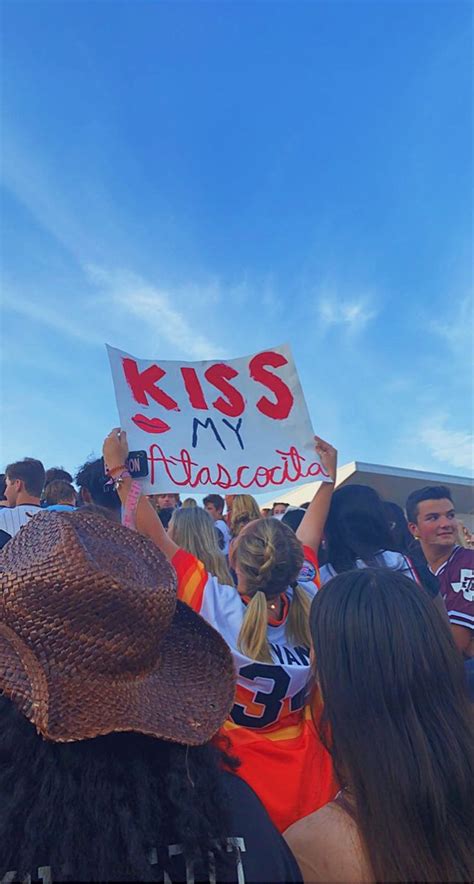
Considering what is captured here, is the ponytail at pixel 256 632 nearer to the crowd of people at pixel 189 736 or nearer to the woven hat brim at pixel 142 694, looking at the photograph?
the crowd of people at pixel 189 736

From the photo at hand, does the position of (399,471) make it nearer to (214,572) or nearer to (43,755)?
(214,572)

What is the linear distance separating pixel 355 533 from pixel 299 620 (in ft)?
2.73

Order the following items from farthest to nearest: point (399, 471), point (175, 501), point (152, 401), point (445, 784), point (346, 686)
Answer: point (399, 471) < point (175, 501) < point (152, 401) < point (346, 686) < point (445, 784)

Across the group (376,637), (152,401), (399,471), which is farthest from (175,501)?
(399,471)

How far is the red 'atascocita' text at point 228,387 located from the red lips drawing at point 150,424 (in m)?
0.11

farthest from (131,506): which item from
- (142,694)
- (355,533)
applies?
(142,694)

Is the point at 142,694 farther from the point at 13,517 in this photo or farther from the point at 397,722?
the point at 13,517

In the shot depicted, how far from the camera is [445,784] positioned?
1.25m

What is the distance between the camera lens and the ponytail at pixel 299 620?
86.0 inches

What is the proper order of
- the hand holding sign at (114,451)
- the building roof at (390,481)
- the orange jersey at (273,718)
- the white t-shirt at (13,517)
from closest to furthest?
the orange jersey at (273,718) < the hand holding sign at (114,451) < the white t-shirt at (13,517) < the building roof at (390,481)

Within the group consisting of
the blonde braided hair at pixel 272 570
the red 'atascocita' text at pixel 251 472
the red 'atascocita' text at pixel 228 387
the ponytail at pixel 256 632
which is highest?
the red 'atascocita' text at pixel 228 387

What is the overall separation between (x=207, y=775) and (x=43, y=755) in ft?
0.94

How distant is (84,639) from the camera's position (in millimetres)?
1033

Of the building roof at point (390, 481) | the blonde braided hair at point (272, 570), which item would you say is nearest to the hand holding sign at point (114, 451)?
the blonde braided hair at point (272, 570)
